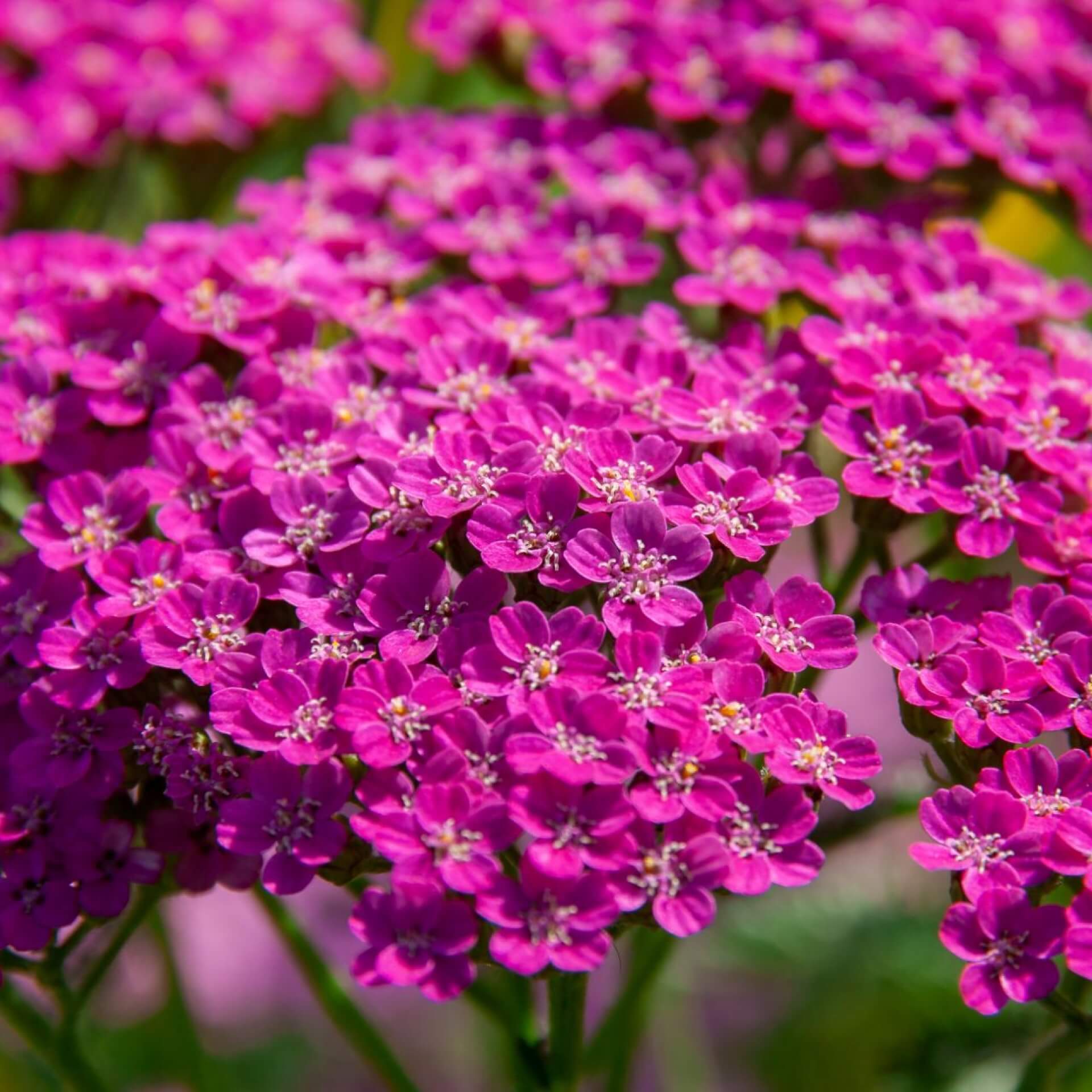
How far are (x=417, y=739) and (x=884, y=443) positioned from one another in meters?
0.94

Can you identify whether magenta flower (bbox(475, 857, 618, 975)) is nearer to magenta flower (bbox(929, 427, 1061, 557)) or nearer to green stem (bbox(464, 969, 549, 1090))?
green stem (bbox(464, 969, 549, 1090))

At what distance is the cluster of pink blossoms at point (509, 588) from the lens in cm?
169

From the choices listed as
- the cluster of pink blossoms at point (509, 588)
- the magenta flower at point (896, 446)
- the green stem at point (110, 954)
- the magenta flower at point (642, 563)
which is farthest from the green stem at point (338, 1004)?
the magenta flower at point (896, 446)

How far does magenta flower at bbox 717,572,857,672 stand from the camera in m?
1.86

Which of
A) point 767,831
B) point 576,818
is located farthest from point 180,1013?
point 767,831

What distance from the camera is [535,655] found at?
5.80ft

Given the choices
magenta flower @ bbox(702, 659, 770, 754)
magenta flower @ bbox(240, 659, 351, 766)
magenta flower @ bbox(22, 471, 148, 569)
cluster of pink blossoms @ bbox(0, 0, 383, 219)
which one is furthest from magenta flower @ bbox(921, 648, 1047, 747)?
cluster of pink blossoms @ bbox(0, 0, 383, 219)

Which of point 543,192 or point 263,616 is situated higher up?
point 543,192

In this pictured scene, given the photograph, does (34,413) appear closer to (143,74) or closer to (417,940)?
(417,940)

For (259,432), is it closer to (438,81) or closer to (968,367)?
(968,367)

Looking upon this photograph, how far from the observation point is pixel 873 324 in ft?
7.63

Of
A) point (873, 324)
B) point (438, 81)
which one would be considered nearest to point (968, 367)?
point (873, 324)

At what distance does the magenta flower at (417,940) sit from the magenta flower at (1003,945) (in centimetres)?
64

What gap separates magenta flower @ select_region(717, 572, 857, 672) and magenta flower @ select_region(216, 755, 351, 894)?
618 mm
